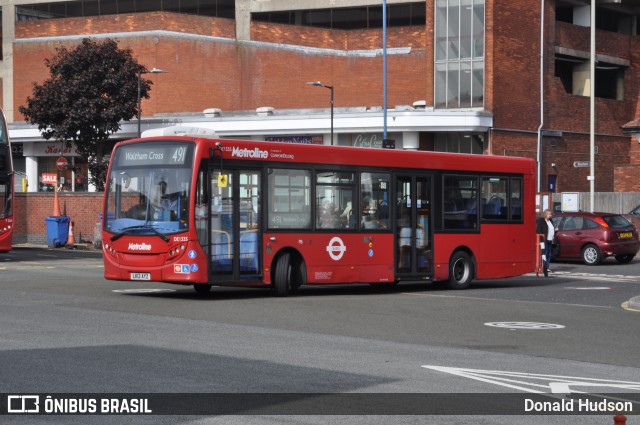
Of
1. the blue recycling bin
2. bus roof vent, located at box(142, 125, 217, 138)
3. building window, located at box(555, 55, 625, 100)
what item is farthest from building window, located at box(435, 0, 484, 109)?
bus roof vent, located at box(142, 125, 217, 138)

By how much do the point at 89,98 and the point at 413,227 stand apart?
36.1 metres

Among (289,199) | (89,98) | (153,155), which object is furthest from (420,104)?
(153,155)

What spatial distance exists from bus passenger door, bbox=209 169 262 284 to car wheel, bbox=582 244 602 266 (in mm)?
18078

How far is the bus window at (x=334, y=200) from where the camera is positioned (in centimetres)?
2222

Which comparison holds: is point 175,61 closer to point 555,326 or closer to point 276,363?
point 555,326

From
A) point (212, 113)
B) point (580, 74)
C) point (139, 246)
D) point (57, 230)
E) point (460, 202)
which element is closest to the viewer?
point (139, 246)

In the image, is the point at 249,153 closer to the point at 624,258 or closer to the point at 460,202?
the point at 460,202

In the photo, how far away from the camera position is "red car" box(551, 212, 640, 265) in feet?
118

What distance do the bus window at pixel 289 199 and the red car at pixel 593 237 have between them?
55.3ft

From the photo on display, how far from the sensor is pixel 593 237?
3616cm

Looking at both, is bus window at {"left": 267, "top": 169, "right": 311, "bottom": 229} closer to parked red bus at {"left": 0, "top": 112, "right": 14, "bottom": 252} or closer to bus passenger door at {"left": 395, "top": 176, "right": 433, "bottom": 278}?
bus passenger door at {"left": 395, "top": 176, "right": 433, "bottom": 278}

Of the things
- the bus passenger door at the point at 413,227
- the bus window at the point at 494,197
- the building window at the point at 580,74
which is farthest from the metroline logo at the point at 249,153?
the building window at the point at 580,74

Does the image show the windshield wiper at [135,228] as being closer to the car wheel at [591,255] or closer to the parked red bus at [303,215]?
the parked red bus at [303,215]

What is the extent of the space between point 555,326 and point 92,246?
30062mm
